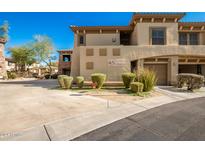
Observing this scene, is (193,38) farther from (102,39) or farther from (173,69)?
(102,39)

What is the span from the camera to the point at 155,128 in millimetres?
3809

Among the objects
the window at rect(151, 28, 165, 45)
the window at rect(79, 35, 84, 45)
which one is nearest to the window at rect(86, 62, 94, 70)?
the window at rect(79, 35, 84, 45)

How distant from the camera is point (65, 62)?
27.4 m

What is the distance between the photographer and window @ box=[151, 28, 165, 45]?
550 inches

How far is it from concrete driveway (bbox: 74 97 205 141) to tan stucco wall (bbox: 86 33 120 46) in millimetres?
11925

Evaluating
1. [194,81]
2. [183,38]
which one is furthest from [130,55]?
[183,38]

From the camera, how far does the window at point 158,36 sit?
45.8 ft

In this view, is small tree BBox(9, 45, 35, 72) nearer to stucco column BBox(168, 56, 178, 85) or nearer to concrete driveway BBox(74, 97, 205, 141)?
stucco column BBox(168, 56, 178, 85)

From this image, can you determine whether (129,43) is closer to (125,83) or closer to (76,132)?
(125,83)

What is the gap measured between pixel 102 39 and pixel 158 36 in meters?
6.61

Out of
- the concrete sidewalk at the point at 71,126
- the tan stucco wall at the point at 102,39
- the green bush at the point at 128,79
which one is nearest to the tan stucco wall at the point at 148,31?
the tan stucco wall at the point at 102,39

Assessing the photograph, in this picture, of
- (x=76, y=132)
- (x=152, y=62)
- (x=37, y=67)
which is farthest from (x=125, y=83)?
(x=37, y=67)

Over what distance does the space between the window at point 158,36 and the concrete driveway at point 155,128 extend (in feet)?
35.7
